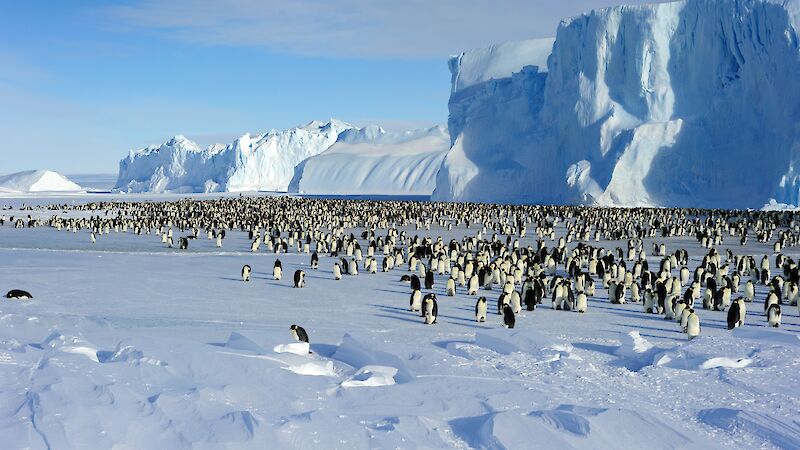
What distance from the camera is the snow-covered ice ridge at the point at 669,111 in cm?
4081

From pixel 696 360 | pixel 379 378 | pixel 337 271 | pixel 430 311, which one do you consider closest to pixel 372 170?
pixel 337 271

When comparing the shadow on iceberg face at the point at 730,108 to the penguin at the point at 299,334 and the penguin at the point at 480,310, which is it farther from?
the penguin at the point at 299,334

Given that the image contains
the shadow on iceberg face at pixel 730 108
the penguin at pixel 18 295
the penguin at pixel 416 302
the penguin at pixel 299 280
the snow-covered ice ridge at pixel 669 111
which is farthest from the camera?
the snow-covered ice ridge at pixel 669 111

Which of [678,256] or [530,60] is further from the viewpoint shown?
[530,60]

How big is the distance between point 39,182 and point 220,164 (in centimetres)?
4644

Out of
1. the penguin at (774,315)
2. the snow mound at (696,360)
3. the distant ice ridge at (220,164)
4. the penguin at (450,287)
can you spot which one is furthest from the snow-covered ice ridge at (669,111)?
the distant ice ridge at (220,164)

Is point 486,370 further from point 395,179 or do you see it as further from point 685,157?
point 395,179

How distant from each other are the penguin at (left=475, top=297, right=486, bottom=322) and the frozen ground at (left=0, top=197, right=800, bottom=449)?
0.92 feet

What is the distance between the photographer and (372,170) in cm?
10281

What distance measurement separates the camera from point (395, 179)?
101875mm

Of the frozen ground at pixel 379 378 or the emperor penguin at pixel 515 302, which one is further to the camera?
the emperor penguin at pixel 515 302

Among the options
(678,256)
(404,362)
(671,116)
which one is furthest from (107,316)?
(671,116)

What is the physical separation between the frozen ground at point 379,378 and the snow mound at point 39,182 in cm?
14226

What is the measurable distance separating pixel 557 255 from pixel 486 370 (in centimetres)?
1139
